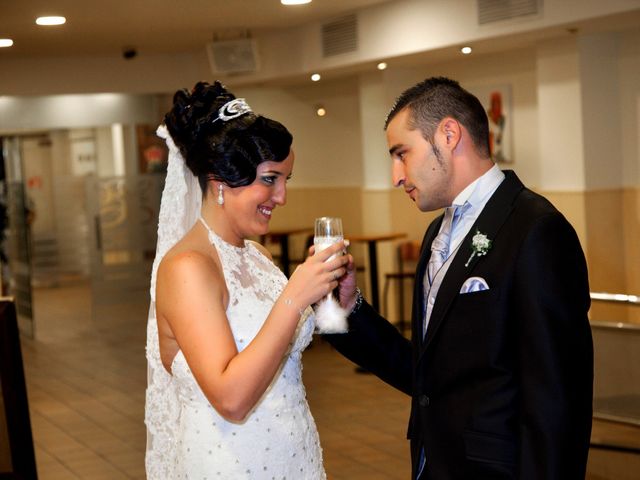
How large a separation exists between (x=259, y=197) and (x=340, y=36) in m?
7.91

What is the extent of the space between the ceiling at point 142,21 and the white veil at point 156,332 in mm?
5762

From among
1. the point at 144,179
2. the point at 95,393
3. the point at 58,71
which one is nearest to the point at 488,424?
the point at 95,393

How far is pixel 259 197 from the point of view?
2.64 m

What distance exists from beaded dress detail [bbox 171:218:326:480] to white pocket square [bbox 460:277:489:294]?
0.58 m

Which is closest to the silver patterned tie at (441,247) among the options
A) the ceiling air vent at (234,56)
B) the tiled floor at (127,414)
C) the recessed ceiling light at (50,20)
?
the tiled floor at (127,414)

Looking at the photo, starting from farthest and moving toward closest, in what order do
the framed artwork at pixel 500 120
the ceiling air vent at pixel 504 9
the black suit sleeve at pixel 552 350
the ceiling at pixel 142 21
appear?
the framed artwork at pixel 500 120 → the ceiling at pixel 142 21 → the ceiling air vent at pixel 504 9 → the black suit sleeve at pixel 552 350

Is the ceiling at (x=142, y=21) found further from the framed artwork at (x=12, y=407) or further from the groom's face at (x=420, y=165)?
the groom's face at (x=420, y=165)

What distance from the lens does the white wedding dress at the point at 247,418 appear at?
2.70 m

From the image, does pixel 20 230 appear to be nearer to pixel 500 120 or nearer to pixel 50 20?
pixel 50 20

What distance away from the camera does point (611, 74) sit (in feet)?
29.4

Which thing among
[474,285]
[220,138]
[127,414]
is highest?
[220,138]

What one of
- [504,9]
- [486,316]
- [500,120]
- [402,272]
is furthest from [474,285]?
[402,272]

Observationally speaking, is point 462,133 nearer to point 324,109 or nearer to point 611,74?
point 611,74

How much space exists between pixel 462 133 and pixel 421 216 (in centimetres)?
867
